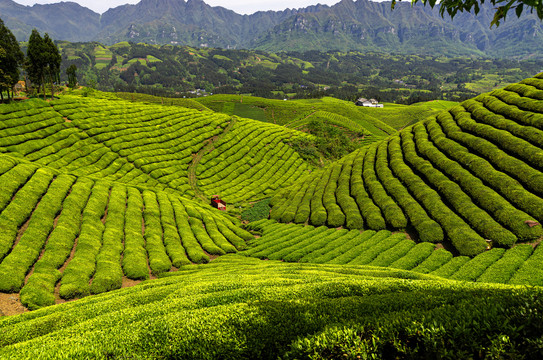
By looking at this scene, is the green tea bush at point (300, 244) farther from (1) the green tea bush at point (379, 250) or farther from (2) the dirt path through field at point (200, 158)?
(2) the dirt path through field at point (200, 158)

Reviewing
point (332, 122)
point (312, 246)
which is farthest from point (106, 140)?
point (332, 122)

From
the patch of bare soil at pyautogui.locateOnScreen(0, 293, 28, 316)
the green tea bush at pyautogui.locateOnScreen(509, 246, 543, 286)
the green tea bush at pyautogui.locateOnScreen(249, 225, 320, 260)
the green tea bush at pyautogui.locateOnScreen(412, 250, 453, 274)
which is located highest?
the green tea bush at pyautogui.locateOnScreen(509, 246, 543, 286)

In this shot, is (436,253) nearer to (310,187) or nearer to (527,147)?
(527,147)

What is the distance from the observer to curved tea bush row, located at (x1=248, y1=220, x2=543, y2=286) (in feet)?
82.2

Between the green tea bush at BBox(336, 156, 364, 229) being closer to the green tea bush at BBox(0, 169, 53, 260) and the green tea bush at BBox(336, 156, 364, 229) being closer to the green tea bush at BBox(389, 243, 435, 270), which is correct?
the green tea bush at BBox(389, 243, 435, 270)

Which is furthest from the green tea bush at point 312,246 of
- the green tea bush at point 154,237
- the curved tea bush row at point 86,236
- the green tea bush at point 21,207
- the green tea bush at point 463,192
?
the green tea bush at point 21,207

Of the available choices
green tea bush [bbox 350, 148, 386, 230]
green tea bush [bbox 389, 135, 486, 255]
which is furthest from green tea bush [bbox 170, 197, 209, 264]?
green tea bush [bbox 389, 135, 486, 255]

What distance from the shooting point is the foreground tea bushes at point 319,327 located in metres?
8.30

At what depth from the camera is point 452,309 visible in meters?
9.80

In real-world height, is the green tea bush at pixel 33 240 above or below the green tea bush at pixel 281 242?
above

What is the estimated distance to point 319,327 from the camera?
1086 centimetres

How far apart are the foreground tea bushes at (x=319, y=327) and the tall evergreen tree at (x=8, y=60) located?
3194 inches

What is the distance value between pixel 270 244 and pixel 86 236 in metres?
25.6

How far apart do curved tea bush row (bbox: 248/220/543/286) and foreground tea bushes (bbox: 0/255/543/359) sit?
15.7 m
